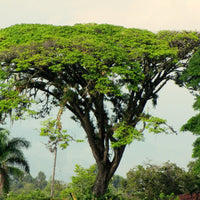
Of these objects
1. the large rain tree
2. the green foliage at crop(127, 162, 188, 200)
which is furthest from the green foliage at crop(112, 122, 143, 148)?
the green foliage at crop(127, 162, 188, 200)

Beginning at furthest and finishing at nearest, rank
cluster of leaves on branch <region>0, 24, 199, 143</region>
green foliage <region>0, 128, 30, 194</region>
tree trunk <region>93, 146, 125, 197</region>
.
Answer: green foliage <region>0, 128, 30, 194</region> < tree trunk <region>93, 146, 125, 197</region> < cluster of leaves on branch <region>0, 24, 199, 143</region>

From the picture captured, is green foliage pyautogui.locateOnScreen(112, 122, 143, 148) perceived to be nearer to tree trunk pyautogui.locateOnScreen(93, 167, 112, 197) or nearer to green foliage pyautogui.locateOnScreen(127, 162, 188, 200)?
tree trunk pyautogui.locateOnScreen(93, 167, 112, 197)

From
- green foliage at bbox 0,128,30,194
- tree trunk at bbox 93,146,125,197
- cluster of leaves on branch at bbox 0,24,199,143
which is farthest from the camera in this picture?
green foliage at bbox 0,128,30,194

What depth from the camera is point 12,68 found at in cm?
1872

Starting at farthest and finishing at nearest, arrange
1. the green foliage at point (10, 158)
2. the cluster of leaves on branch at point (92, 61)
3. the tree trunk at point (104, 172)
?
the green foliage at point (10, 158)
the tree trunk at point (104, 172)
the cluster of leaves on branch at point (92, 61)

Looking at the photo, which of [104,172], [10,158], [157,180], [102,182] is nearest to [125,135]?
[104,172]

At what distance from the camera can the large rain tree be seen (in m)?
17.7

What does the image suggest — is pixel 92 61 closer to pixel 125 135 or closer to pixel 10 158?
pixel 125 135

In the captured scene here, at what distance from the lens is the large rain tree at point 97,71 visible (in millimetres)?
17719

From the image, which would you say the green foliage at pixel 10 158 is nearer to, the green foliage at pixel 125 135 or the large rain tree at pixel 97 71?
the large rain tree at pixel 97 71

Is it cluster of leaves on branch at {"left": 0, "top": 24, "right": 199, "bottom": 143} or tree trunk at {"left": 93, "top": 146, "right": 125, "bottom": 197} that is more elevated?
cluster of leaves on branch at {"left": 0, "top": 24, "right": 199, "bottom": 143}

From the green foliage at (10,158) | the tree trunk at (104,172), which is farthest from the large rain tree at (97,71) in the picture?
the green foliage at (10,158)

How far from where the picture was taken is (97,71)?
A: 17734 millimetres

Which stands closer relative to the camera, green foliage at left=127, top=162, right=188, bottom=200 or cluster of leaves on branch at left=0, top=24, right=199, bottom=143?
cluster of leaves on branch at left=0, top=24, right=199, bottom=143
